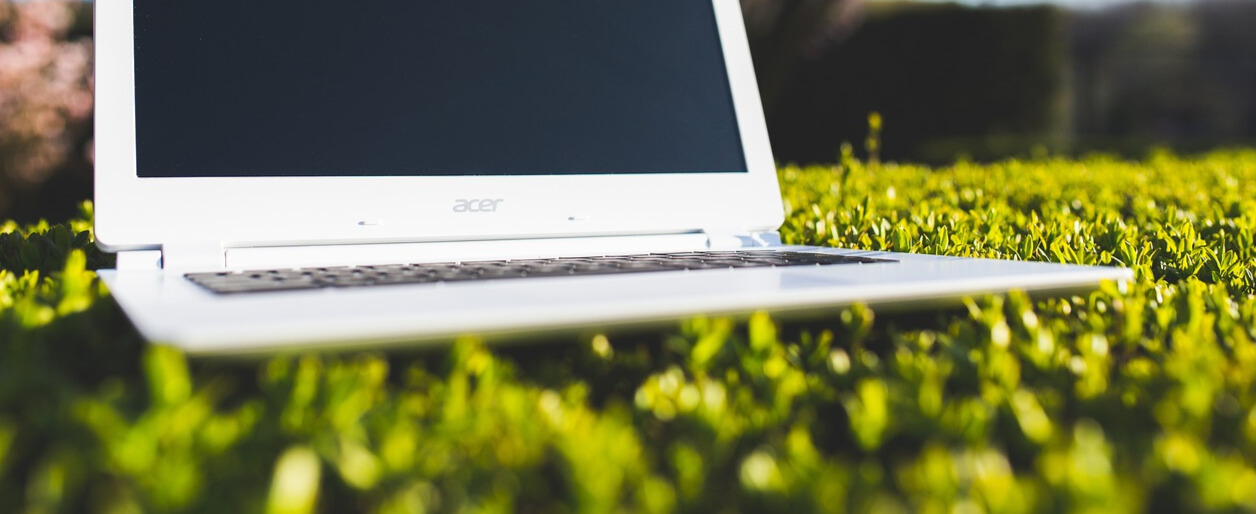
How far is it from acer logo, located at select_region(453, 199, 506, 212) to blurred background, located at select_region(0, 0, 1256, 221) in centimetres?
726

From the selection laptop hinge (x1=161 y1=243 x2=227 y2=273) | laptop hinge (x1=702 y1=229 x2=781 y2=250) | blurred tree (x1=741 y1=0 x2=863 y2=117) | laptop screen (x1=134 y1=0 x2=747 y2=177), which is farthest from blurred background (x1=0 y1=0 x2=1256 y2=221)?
laptop hinge (x1=161 y1=243 x2=227 y2=273)

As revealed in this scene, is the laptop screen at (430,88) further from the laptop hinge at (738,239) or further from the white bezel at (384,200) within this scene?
the laptop hinge at (738,239)

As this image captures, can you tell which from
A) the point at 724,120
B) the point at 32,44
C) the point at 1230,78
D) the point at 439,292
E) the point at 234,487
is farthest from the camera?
the point at 1230,78

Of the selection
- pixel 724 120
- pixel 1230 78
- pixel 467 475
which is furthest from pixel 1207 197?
pixel 1230 78

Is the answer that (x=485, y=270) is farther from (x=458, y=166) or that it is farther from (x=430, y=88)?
(x=430, y=88)

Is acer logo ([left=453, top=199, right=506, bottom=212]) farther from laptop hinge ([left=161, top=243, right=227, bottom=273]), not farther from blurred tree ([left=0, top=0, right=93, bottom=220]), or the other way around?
blurred tree ([left=0, top=0, right=93, bottom=220])

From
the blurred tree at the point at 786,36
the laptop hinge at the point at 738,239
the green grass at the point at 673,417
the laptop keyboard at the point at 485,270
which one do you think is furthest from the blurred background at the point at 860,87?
the green grass at the point at 673,417

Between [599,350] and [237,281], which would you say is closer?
[599,350]

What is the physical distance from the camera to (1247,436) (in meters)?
1.08

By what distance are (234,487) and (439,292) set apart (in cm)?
46

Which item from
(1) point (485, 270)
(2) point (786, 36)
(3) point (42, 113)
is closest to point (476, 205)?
(1) point (485, 270)

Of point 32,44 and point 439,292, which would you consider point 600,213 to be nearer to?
point 439,292

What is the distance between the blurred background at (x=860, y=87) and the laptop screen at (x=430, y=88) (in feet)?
22.3

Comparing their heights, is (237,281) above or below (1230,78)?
below
